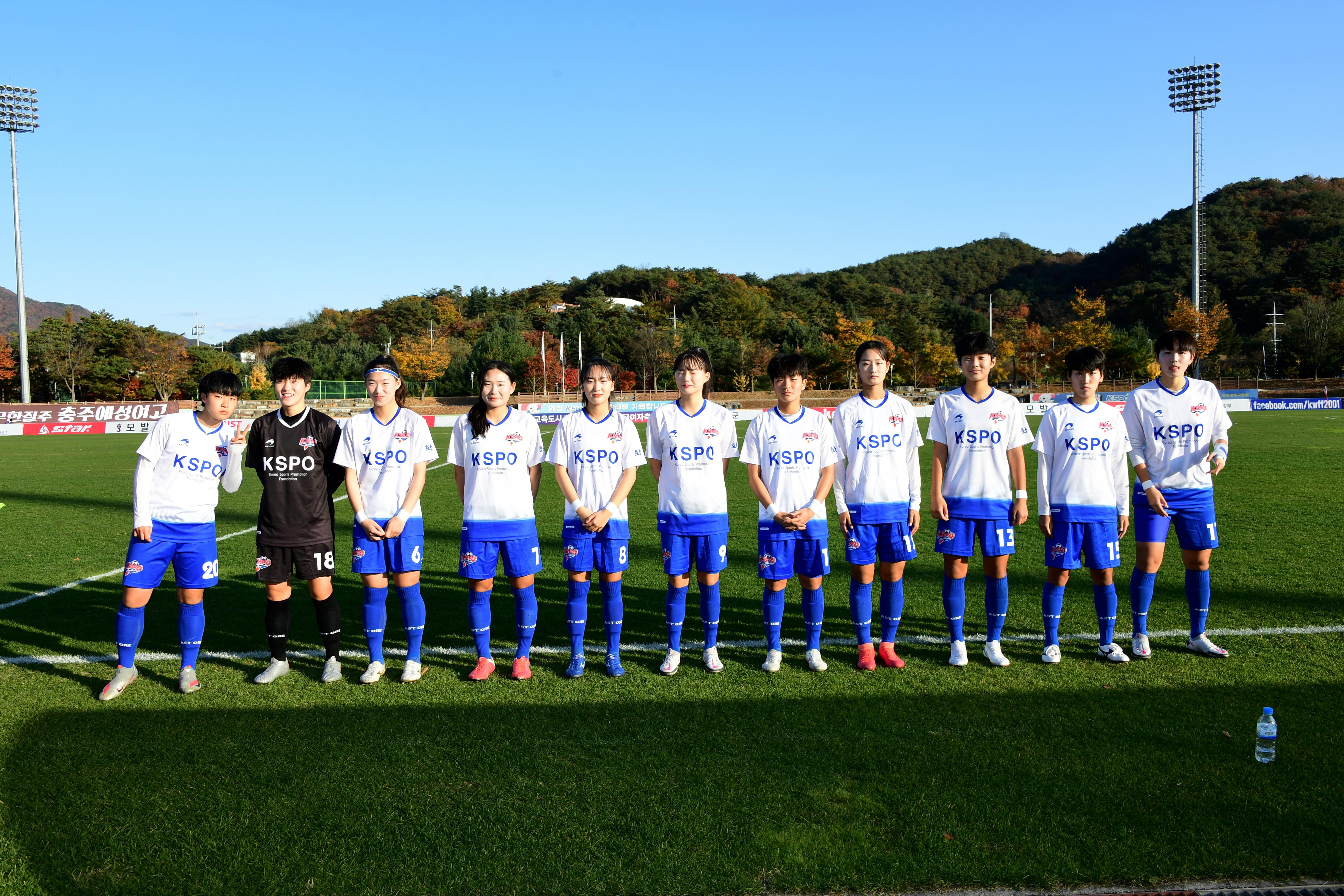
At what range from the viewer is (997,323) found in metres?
90.7

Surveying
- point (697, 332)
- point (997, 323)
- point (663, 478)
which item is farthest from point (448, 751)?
point (997, 323)

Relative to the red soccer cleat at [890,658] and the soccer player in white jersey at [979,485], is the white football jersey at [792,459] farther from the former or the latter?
the red soccer cleat at [890,658]

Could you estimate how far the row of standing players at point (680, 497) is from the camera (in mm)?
4531

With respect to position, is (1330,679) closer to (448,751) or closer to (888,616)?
(888,616)

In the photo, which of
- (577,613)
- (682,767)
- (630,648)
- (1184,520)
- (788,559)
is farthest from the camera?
(630,648)

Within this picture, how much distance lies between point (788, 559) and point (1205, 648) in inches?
97.9

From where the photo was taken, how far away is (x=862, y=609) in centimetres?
474

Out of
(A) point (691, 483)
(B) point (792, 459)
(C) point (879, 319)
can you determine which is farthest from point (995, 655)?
(C) point (879, 319)

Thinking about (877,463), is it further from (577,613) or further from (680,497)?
(577,613)

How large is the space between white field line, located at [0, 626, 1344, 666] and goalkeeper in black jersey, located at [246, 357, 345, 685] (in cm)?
49

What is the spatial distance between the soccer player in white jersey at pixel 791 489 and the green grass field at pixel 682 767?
385 millimetres

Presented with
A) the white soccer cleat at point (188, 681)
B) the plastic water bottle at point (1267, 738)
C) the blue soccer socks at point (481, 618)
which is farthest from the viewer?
the blue soccer socks at point (481, 618)

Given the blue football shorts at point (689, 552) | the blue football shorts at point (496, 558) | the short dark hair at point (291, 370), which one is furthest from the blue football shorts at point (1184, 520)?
the short dark hair at point (291, 370)

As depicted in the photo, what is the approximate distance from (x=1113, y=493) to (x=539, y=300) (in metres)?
95.5
